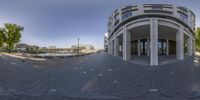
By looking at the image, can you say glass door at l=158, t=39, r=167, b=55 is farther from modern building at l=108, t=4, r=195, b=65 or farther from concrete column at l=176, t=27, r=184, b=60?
concrete column at l=176, t=27, r=184, b=60

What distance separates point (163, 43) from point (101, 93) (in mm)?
36915

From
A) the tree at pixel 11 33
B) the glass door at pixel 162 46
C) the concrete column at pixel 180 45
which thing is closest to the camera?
the concrete column at pixel 180 45

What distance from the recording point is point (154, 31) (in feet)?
70.2

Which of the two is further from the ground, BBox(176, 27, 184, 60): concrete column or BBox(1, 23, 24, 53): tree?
BBox(1, 23, 24, 53): tree

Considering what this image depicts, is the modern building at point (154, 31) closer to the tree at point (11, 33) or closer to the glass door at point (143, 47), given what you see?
the glass door at point (143, 47)

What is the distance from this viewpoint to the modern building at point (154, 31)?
902 inches

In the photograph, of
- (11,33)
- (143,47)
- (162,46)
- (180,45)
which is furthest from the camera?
(11,33)

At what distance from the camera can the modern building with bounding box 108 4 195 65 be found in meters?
22.9

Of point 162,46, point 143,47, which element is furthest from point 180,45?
point 162,46

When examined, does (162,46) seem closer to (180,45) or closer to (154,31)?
(180,45)

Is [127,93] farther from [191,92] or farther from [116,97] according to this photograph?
[191,92]

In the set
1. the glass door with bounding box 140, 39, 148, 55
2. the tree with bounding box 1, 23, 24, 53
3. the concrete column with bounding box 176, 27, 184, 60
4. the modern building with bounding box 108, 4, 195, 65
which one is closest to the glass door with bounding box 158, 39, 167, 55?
the modern building with bounding box 108, 4, 195, 65

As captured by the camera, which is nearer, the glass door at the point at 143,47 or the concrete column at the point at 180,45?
the concrete column at the point at 180,45

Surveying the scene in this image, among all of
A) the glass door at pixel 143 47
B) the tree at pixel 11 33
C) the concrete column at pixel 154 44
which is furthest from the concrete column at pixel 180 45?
the tree at pixel 11 33
